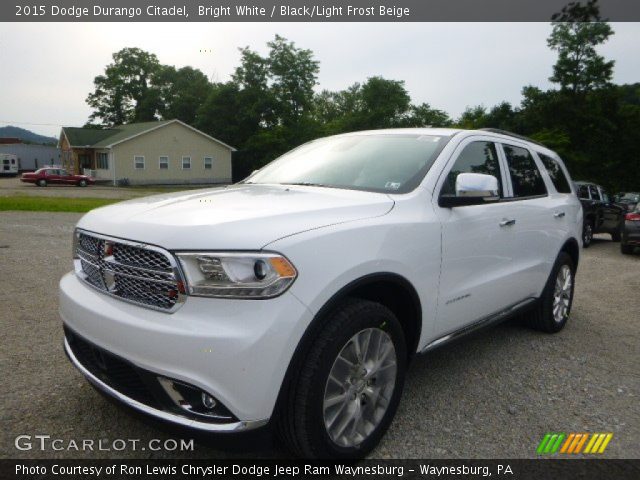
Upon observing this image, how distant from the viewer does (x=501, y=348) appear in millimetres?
4504

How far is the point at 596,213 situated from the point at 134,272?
47.2 feet

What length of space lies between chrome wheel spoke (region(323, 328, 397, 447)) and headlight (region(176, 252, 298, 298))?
56cm

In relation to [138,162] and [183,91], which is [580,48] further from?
[183,91]

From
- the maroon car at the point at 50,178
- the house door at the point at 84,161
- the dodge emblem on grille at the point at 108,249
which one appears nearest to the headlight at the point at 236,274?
the dodge emblem on grille at the point at 108,249

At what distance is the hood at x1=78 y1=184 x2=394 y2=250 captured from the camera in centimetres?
218

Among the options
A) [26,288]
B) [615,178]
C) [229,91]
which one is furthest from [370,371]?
[229,91]

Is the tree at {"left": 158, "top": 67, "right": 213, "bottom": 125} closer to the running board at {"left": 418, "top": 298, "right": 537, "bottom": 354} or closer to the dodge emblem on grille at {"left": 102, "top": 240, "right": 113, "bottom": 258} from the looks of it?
the running board at {"left": 418, "top": 298, "right": 537, "bottom": 354}

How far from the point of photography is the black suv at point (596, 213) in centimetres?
1349

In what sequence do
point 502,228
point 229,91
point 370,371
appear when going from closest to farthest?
point 370,371 < point 502,228 < point 229,91

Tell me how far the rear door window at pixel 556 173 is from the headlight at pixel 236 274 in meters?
3.66

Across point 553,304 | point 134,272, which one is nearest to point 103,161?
point 553,304

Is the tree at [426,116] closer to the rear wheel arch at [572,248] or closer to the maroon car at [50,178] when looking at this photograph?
the maroon car at [50,178]

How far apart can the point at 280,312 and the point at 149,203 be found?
1.20 meters

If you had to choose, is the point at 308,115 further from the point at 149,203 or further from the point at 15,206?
the point at 149,203
